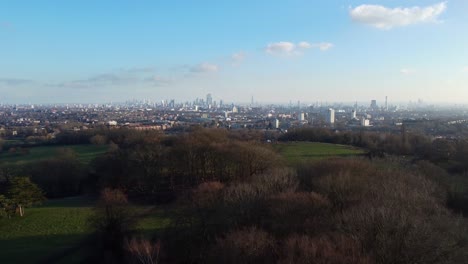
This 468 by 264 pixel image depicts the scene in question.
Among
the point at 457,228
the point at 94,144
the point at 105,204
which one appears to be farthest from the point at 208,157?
the point at 94,144

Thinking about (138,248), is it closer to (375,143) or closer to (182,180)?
(182,180)

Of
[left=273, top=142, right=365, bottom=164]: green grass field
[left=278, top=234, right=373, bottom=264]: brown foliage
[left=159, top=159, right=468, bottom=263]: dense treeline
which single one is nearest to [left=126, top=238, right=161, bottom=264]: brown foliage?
[left=159, top=159, right=468, bottom=263]: dense treeline

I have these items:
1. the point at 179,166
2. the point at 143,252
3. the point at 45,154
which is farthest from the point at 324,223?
the point at 45,154

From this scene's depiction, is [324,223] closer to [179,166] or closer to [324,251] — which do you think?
[324,251]

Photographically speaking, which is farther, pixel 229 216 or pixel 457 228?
pixel 229 216

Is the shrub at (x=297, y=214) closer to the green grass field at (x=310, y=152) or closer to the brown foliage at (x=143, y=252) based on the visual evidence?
the brown foliage at (x=143, y=252)
